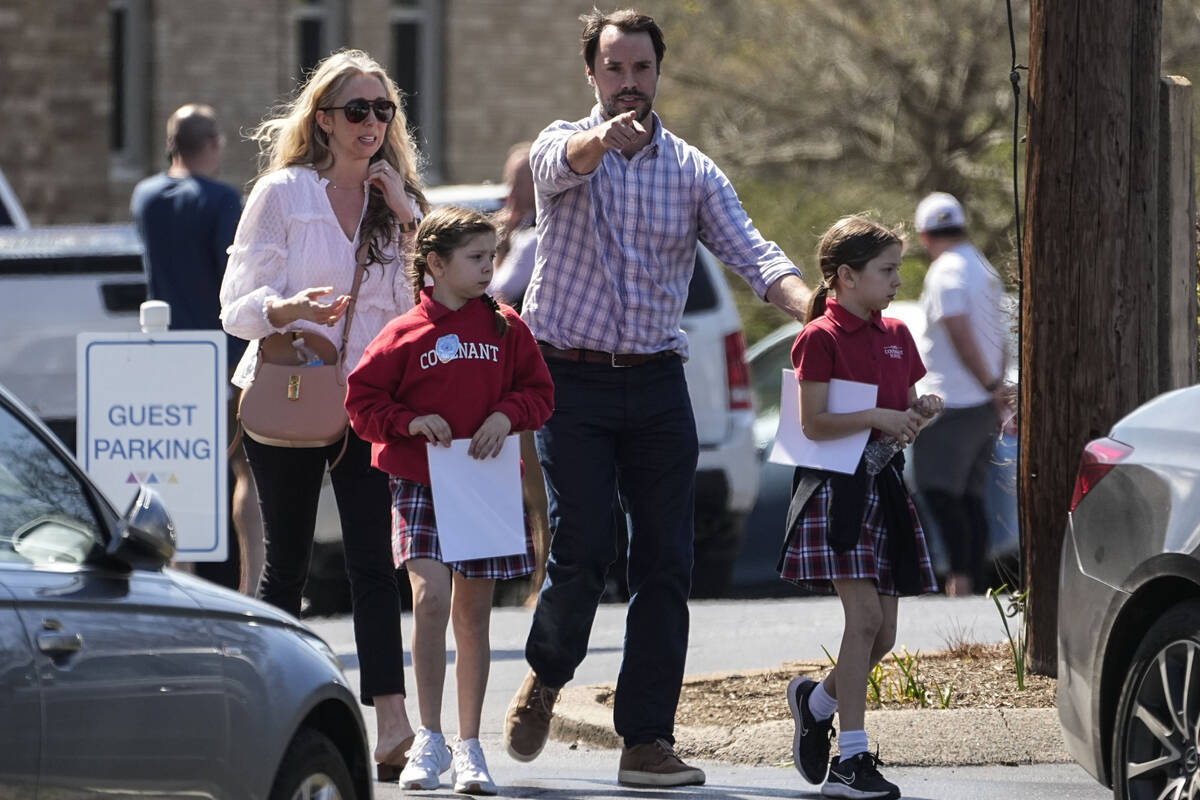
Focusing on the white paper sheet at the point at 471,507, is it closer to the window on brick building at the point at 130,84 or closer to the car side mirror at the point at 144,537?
the car side mirror at the point at 144,537

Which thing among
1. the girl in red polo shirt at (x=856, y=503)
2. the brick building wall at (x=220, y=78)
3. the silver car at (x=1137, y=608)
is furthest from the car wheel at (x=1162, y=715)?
the brick building wall at (x=220, y=78)

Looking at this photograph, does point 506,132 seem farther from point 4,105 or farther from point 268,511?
point 268,511

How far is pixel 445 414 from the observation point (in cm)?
632

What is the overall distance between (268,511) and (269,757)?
2.20 metres

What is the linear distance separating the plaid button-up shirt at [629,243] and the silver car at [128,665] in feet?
6.22

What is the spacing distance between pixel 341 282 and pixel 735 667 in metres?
2.87

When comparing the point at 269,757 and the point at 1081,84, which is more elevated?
the point at 1081,84

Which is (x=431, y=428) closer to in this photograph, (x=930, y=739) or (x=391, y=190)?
(x=391, y=190)

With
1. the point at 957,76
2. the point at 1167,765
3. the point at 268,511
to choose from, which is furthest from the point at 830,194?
the point at 1167,765

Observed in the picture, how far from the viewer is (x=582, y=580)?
652 cm

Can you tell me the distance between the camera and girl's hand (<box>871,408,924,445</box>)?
6270 millimetres

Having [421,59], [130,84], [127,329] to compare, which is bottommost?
[127,329]

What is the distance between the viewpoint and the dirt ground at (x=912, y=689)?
742 cm

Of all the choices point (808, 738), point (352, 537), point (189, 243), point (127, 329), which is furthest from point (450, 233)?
point (127, 329)
